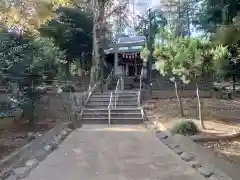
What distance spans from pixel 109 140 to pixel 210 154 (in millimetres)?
3986

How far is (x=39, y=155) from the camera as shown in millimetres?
8836

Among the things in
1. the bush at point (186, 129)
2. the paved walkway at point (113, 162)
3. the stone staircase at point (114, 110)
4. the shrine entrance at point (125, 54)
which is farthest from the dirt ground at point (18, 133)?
the shrine entrance at point (125, 54)

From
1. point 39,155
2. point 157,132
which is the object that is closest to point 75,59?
point 157,132

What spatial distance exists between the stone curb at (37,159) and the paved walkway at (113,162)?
0.12 meters

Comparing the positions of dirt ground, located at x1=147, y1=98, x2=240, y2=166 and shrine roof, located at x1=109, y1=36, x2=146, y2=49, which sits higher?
shrine roof, located at x1=109, y1=36, x2=146, y2=49

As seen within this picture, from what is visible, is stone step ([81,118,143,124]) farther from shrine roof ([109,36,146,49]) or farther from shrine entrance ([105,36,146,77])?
shrine roof ([109,36,146,49])

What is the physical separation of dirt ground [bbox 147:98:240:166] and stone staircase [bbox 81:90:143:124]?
2.35 feet

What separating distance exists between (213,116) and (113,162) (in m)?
8.22

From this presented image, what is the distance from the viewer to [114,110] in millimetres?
18406

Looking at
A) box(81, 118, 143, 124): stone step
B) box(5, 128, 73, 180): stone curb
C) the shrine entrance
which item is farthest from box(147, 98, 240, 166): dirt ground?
the shrine entrance

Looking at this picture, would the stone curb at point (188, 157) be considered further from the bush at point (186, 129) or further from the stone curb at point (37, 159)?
the stone curb at point (37, 159)

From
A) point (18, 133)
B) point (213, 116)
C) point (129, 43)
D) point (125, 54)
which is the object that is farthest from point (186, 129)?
point (125, 54)

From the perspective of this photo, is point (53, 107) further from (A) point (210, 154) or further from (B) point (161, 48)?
(A) point (210, 154)

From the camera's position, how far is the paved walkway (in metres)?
6.99
